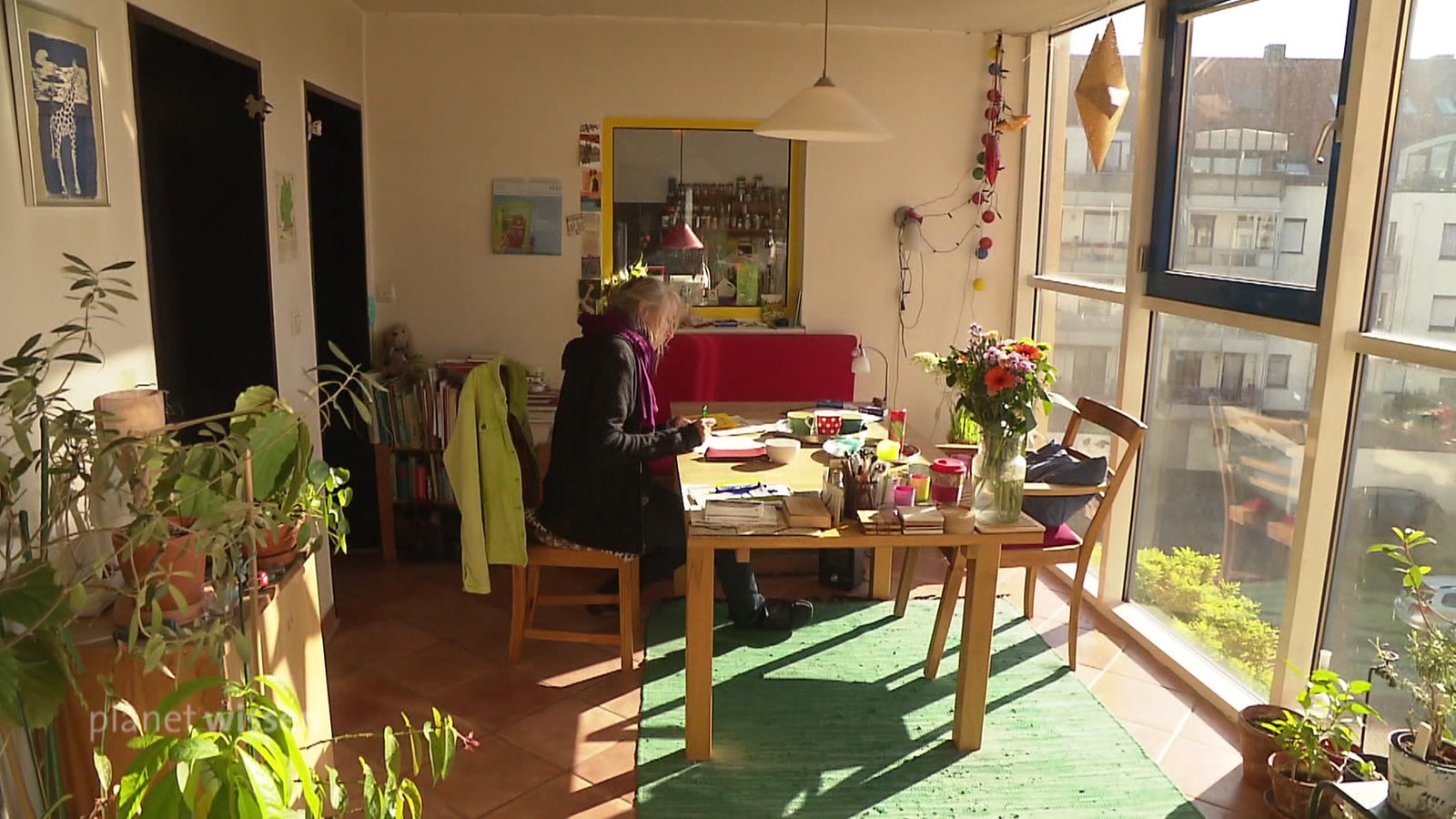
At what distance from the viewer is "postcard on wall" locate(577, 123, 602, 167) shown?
4.90m

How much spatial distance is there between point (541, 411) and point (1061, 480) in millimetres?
2472

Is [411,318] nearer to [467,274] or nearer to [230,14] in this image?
[467,274]

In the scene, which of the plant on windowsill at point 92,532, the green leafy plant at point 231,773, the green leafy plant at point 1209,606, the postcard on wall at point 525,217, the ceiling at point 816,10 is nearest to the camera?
the green leafy plant at point 231,773

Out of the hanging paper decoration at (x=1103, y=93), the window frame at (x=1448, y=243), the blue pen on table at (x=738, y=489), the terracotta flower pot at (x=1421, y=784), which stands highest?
the hanging paper decoration at (x=1103, y=93)

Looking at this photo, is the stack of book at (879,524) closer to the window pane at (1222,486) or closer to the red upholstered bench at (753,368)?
the window pane at (1222,486)

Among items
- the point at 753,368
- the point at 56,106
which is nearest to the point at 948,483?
the point at 753,368

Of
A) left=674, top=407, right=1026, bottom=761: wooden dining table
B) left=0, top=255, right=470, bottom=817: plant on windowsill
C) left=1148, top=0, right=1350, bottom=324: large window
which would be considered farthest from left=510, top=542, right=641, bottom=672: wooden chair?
left=1148, top=0, right=1350, bottom=324: large window

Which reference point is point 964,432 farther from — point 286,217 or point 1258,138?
point 286,217

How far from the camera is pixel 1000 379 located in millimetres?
2785

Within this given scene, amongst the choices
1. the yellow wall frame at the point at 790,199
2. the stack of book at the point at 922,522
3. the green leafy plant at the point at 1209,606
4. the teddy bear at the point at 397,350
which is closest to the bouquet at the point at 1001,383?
the stack of book at the point at 922,522

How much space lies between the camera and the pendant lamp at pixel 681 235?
4.86 meters

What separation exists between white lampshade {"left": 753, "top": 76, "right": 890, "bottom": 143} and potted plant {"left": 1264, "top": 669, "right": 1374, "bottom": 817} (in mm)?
1978

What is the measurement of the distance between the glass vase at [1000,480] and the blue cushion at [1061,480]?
536 millimetres

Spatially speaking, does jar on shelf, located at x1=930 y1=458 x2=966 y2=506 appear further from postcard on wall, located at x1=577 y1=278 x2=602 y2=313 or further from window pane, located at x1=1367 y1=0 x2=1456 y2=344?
postcard on wall, located at x1=577 y1=278 x2=602 y2=313
